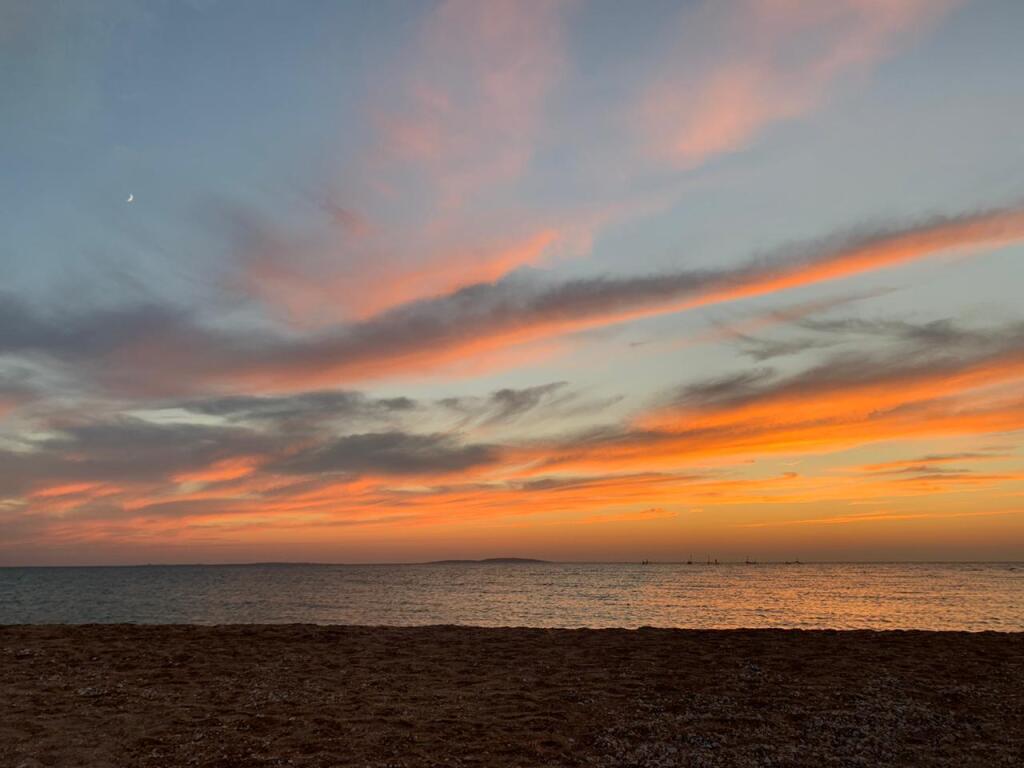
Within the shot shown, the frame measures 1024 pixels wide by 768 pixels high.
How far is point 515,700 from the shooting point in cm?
1433

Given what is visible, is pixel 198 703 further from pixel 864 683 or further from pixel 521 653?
pixel 864 683

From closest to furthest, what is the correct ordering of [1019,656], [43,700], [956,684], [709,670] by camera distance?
1. [43,700]
2. [956,684]
3. [709,670]
4. [1019,656]

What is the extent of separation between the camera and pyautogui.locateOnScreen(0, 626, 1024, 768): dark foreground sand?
1101 centimetres

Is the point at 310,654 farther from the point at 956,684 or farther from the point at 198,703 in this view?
the point at 956,684

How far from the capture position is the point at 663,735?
11914 mm

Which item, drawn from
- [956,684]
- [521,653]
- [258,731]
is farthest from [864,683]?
[258,731]

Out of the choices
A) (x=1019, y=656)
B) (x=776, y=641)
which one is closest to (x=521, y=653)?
(x=776, y=641)

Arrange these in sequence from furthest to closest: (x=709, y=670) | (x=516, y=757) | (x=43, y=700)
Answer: (x=709, y=670)
(x=43, y=700)
(x=516, y=757)

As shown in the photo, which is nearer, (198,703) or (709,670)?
(198,703)

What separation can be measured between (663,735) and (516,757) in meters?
2.93

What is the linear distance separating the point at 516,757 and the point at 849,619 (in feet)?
132

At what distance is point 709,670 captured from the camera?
16.8 meters

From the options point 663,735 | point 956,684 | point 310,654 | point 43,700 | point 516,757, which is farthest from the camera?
point 310,654

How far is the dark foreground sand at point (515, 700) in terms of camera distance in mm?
11008
